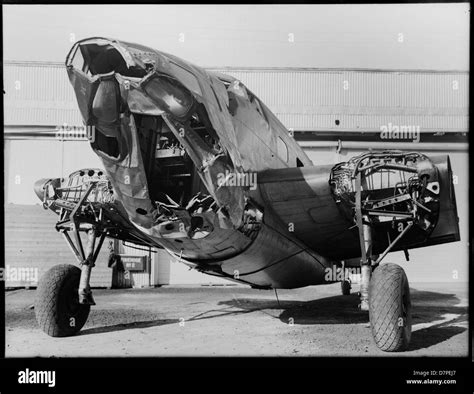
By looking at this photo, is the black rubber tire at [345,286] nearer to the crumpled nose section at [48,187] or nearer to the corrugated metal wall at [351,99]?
the corrugated metal wall at [351,99]

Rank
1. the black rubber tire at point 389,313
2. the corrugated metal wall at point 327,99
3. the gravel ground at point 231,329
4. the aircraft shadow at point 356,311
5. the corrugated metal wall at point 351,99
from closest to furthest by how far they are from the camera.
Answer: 1. the black rubber tire at point 389,313
2. the gravel ground at point 231,329
3. the aircraft shadow at point 356,311
4. the corrugated metal wall at point 327,99
5. the corrugated metal wall at point 351,99

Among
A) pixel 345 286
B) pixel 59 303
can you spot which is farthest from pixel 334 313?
pixel 59 303

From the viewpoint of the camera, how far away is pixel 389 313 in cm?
626

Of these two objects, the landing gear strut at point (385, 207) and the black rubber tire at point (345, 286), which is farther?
the black rubber tire at point (345, 286)

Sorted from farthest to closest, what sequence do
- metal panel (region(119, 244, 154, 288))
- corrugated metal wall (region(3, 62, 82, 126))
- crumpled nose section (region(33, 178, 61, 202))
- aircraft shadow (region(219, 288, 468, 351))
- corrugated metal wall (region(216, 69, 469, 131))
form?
1. metal panel (region(119, 244, 154, 288))
2. corrugated metal wall (region(216, 69, 469, 131))
3. corrugated metal wall (region(3, 62, 82, 126))
4. crumpled nose section (region(33, 178, 61, 202))
5. aircraft shadow (region(219, 288, 468, 351))

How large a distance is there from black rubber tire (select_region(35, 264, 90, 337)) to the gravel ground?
17 centimetres

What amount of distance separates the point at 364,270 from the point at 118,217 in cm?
369

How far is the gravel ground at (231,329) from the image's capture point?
674cm

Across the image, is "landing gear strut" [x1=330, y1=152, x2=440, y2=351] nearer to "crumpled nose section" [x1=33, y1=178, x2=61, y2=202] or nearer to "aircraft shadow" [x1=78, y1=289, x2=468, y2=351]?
"aircraft shadow" [x1=78, y1=289, x2=468, y2=351]

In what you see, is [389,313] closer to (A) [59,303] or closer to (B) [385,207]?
(B) [385,207]

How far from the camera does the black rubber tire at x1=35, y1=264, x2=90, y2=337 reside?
7.54 meters

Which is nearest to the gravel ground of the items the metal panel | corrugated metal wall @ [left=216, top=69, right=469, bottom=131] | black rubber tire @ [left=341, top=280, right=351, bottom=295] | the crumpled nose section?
black rubber tire @ [left=341, top=280, right=351, bottom=295]

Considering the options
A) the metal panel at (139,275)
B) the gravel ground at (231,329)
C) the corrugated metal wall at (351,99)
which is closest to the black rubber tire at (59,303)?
the gravel ground at (231,329)

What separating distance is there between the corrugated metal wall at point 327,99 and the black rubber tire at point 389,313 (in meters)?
7.13
